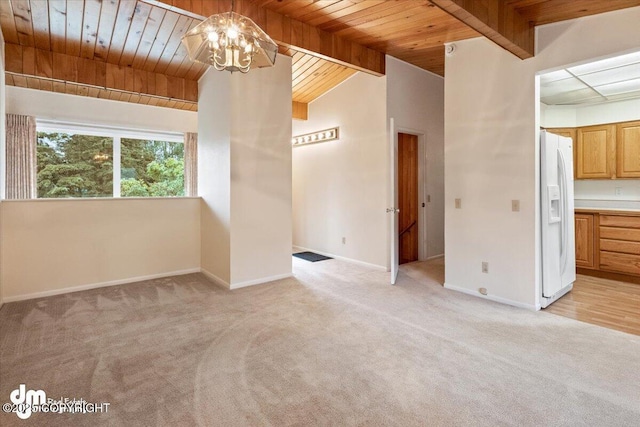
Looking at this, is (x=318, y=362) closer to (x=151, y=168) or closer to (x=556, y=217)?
(x=556, y=217)

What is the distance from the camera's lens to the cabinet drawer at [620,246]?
4112 millimetres

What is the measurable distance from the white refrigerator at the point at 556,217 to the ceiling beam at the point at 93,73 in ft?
15.2

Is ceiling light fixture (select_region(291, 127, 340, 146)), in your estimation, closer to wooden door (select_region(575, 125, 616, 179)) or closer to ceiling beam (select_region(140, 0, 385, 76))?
ceiling beam (select_region(140, 0, 385, 76))

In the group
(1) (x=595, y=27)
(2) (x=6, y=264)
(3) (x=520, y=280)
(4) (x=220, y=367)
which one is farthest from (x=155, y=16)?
(3) (x=520, y=280)

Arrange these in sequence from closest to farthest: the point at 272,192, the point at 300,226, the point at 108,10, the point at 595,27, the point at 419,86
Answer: the point at 595,27 → the point at 108,10 → the point at 272,192 → the point at 419,86 → the point at 300,226

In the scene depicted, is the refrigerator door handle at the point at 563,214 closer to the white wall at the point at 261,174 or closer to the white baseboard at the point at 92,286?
the white wall at the point at 261,174

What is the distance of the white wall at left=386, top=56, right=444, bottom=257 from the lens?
4902 mm

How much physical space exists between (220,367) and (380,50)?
4188 mm

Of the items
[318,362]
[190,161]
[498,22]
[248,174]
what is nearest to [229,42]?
[248,174]

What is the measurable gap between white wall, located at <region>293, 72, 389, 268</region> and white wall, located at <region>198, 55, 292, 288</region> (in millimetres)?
1268

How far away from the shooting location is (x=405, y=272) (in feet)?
15.8

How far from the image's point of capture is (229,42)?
2279mm

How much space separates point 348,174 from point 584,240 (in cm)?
Answer: 336

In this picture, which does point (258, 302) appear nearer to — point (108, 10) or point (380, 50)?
point (108, 10)
